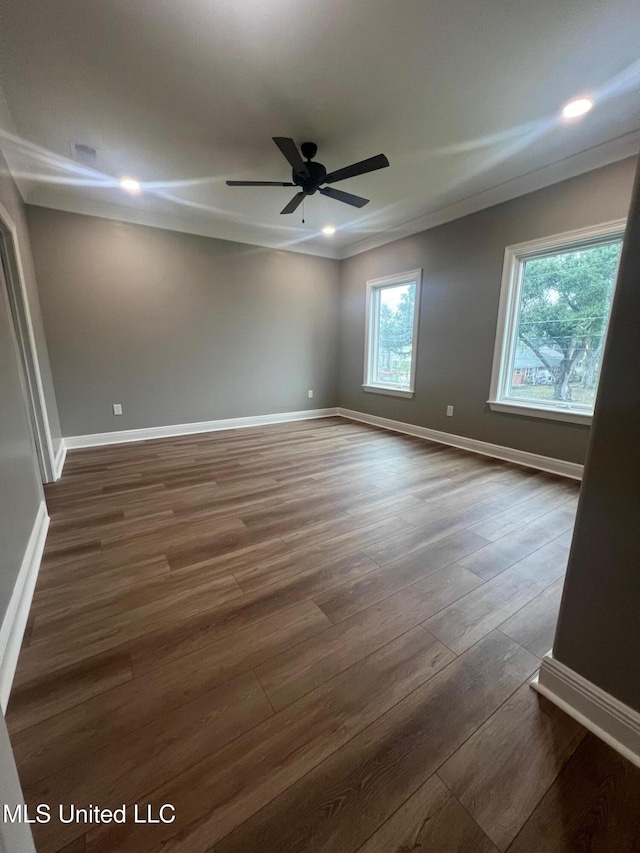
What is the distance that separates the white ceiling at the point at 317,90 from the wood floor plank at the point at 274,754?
297cm

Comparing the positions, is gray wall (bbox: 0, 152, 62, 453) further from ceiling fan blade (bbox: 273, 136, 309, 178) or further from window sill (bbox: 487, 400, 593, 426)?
window sill (bbox: 487, 400, 593, 426)

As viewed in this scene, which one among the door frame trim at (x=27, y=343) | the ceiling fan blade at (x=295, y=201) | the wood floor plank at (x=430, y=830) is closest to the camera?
the wood floor plank at (x=430, y=830)

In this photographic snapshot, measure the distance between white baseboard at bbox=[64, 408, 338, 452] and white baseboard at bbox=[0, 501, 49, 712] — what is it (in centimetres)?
230

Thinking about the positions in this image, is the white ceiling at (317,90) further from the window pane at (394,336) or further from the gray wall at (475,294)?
the window pane at (394,336)

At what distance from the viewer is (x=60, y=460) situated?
11.1 feet

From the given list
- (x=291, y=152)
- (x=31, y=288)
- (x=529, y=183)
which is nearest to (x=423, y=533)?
(x=291, y=152)

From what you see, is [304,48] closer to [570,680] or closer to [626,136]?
[626,136]

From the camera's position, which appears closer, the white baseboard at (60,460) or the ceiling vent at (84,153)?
the ceiling vent at (84,153)

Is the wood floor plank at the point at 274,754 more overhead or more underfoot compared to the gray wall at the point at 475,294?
more underfoot

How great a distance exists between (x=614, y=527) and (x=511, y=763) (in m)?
0.74

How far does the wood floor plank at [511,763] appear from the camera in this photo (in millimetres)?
855

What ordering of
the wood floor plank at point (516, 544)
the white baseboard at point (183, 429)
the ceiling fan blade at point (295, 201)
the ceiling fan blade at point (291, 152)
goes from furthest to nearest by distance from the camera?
the white baseboard at point (183, 429) → the ceiling fan blade at point (295, 201) → the ceiling fan blade at point (291, 152) → the wood floor plank at point (516, 544)

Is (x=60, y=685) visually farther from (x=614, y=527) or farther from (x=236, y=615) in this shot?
(x=614, y=527)

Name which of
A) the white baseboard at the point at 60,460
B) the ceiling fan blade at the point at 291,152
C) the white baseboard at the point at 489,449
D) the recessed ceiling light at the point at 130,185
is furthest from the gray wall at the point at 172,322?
the ceiling fan blade at the point at 291,152
